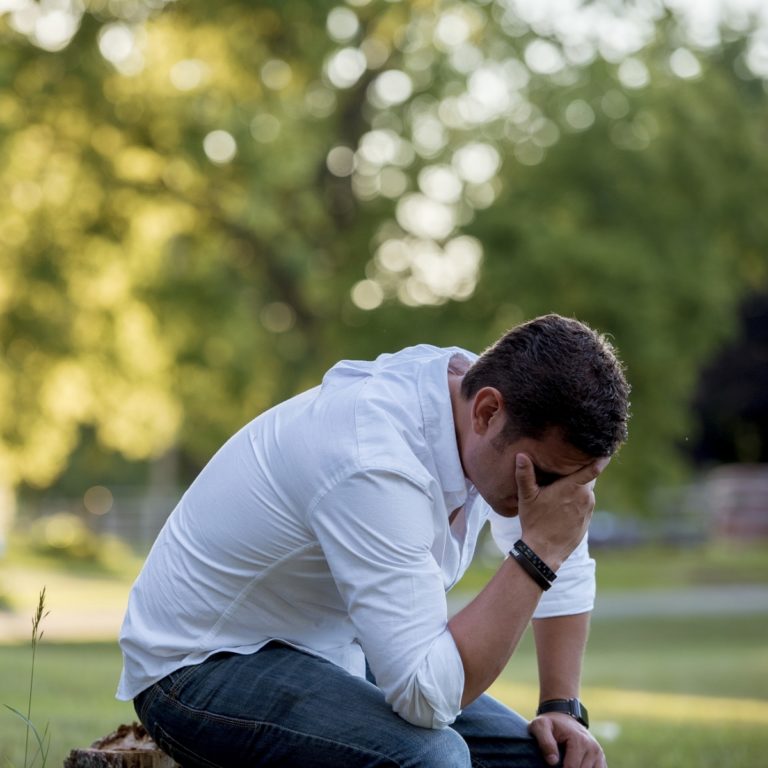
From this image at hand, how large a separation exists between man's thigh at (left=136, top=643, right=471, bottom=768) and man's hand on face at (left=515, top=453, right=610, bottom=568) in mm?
479

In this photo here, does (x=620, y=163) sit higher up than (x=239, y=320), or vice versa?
(x=620, y=163)

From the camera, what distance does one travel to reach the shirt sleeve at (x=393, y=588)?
10.4 ft

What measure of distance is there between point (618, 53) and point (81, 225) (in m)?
9.45

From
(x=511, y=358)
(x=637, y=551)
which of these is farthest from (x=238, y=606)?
(x=637, y=551)

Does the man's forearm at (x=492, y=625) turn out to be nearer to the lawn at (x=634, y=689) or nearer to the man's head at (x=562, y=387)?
the man's head at (x=562, y=387)

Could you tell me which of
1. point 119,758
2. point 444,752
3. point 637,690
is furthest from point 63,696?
point 444,752

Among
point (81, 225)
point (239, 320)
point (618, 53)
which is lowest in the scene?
point (239, 320)

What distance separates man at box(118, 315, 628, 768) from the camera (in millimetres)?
3191

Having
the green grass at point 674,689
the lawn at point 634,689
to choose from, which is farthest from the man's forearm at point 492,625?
the green grass at point 674,689

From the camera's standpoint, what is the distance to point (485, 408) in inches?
130

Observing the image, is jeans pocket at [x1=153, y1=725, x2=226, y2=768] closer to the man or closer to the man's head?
the man

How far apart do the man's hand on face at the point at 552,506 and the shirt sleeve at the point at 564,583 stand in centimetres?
54

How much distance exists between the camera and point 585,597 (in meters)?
4.01

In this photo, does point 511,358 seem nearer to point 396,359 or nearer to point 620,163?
point 396,359
